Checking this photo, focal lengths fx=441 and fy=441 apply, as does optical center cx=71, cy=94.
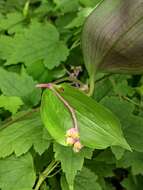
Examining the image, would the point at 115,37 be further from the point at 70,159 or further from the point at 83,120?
the point at 70,159

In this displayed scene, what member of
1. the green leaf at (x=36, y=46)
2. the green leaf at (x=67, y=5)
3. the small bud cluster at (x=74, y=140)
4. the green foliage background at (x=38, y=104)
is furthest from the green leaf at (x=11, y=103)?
the green leaf at (x=67, y=5)

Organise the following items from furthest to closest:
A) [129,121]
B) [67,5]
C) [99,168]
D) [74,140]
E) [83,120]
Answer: [67,5], [99,168], [129,121], [83,120], [74,140]

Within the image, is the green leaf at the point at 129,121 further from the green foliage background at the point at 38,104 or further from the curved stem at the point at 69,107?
the curved stem at the point at 69,107

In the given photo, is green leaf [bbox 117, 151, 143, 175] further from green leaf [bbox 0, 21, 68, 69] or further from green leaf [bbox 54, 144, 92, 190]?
green leaf [bbox 0, 21, 68, 69]

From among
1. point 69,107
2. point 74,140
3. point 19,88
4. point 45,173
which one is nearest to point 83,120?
point 69,107

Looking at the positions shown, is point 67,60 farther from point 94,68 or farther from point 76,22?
point 94,68

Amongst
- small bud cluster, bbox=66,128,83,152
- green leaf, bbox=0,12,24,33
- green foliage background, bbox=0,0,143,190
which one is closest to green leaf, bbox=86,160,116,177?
green foliage background, bbox=0,0,143,190

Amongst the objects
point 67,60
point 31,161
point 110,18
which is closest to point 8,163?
point 31,161
